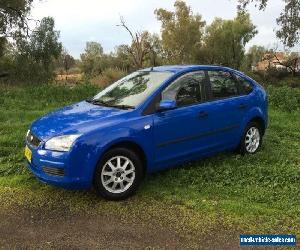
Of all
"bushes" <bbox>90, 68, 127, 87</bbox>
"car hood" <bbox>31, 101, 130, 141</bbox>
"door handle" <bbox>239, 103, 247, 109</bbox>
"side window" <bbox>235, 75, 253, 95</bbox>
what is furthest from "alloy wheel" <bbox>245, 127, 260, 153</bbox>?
"bushes" <bbox>90, 68, 127, 87</bbox>

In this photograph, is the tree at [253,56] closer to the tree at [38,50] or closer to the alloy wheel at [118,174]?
the tree at [38,50]

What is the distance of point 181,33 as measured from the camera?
51375 millimetres

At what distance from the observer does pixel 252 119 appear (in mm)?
7734

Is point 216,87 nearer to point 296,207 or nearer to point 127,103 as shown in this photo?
point 127,103

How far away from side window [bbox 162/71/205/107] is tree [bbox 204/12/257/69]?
44403mm

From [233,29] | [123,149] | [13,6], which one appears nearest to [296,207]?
[123,149]

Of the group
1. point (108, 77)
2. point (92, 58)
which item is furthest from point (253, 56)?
point (108, 77)

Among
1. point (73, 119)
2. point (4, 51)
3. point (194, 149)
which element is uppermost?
point (4, 51)

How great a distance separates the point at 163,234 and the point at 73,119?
2.06 m

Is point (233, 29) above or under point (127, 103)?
above

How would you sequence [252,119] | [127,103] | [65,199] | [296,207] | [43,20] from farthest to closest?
[43,20]
[252,119]
[127,103]
[65,199]
[296,207]

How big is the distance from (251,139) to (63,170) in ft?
12.1

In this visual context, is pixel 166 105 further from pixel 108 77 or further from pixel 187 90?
pixel 108 77

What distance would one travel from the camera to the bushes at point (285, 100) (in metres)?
13.0
